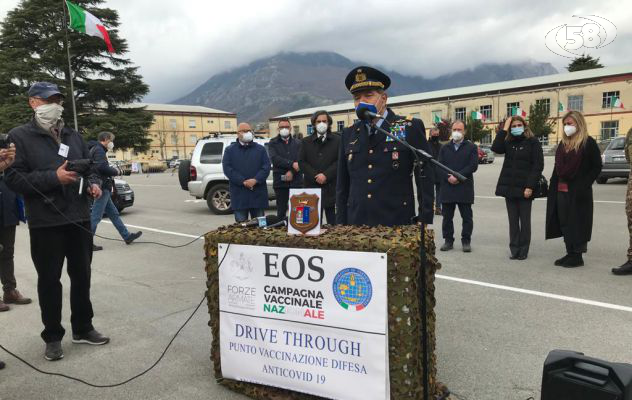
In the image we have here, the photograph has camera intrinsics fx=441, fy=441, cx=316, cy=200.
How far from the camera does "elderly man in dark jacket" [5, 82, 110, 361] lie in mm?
3377

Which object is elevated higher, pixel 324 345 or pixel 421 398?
pixel 324 345

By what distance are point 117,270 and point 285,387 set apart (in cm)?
440

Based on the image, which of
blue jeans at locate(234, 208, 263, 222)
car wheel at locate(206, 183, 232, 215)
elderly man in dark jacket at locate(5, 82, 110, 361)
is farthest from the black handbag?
car wheel at locate(206, 183, 232, 215)

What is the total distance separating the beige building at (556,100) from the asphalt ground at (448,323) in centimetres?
5688

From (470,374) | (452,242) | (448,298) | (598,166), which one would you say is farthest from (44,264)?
(598,166)

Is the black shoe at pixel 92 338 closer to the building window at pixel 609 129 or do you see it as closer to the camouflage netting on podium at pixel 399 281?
the camouflage netting on podium at pixel 399 281

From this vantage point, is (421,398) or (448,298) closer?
(421,398)

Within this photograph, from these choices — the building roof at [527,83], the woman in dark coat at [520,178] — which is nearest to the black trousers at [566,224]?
the woman in dark coat at [520,178]

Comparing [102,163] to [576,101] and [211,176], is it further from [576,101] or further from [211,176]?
[576,101]

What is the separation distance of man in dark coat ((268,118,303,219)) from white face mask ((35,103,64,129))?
4.48m

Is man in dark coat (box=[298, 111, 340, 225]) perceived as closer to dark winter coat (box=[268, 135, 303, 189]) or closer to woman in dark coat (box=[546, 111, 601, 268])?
dark winter coat (box=[268, 135, 303, 189])

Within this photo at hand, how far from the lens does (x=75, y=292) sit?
12.2 feet

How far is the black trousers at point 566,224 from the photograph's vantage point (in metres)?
5.70

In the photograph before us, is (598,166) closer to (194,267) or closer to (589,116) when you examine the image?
(194,267)
